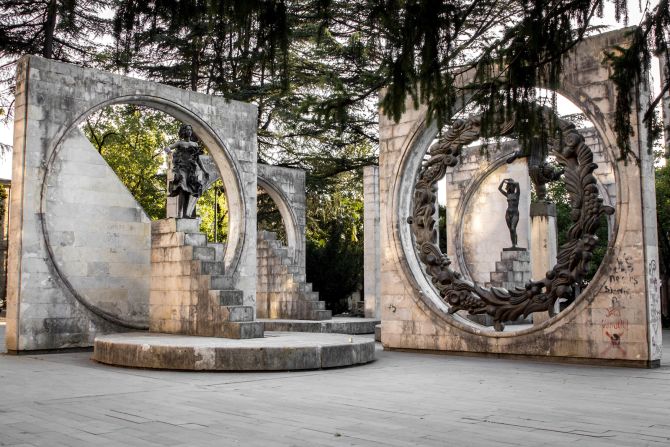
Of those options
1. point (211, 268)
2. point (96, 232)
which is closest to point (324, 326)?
point (211, 268)

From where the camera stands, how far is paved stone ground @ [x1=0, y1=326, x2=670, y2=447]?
5.25 meters

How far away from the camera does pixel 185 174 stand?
43.1ft

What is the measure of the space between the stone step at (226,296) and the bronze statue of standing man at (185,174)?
2271 mm

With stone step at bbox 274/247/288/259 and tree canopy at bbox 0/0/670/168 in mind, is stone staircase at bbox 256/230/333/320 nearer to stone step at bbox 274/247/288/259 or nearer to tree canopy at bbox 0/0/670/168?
stone step at bbox 274/247/288/259

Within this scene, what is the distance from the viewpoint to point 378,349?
12734mm

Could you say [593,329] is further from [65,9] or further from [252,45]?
[65,9]

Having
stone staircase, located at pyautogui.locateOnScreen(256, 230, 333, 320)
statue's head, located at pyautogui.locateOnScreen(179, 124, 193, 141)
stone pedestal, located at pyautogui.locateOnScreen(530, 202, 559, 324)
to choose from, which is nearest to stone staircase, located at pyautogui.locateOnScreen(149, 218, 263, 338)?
statue's head, located at pyautogui.locateOnScreen(179, 124, 193, 141)

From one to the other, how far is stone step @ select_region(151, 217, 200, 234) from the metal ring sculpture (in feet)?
12.2

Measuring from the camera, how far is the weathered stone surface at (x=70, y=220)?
12164 mm

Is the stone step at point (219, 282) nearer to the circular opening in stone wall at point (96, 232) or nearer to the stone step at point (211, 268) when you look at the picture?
the stone step at point (211, 268)

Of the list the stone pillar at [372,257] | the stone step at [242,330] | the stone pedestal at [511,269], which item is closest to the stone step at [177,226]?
the stone step at [242,330]

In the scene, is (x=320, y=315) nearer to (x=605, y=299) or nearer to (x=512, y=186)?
(x=512, y=186)

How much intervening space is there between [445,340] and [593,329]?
8.04 feet

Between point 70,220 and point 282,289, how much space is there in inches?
313
